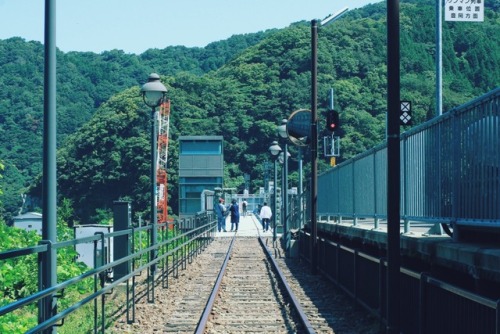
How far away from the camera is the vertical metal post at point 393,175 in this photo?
10422 millimetres

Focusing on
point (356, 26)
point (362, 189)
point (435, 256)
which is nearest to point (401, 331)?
point (435, 256)

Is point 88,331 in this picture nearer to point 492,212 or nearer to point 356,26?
point 492,212

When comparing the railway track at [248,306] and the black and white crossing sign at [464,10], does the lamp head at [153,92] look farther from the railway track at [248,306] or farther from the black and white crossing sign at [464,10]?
the black and white crossing sign at [464,10]

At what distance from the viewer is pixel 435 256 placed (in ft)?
31.3

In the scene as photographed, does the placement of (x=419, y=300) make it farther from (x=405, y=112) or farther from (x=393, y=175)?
(x=405, y=112)

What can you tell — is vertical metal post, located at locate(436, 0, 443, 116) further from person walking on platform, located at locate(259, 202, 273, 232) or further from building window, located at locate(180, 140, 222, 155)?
building window, located at locate(180, 140, 222, 155)

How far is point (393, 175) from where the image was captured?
34.9 ft

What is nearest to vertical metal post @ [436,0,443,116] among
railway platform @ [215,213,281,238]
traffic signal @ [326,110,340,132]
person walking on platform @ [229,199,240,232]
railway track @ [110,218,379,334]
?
traffic signal @ [326,110,340,132]

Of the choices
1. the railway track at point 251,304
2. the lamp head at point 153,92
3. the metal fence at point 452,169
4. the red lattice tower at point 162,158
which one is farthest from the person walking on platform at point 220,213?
the metal fence at point 452,169

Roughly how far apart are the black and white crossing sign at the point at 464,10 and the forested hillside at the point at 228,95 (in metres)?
52.0

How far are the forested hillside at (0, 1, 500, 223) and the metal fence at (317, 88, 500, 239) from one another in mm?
57090

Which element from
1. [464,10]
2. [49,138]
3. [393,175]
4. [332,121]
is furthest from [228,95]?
[49,138]

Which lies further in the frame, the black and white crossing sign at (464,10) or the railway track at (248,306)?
the black and white crossing sign at (464,10)

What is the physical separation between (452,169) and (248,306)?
23.5 feet
